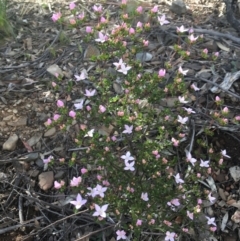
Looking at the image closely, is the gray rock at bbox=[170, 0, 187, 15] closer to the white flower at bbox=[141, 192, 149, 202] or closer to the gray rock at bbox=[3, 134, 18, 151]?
the gray rock at bbox=[3, 134, 18, 151]

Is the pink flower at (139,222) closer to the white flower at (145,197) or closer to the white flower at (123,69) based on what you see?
the white flower at (145,197)

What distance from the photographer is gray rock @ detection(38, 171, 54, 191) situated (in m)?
2.93

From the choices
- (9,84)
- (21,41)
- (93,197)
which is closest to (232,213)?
(93,197)

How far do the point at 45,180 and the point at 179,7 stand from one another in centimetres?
187

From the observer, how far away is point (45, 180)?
9.66ft

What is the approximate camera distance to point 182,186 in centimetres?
265

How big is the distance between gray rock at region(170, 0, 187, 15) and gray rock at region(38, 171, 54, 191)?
1788 millimetres

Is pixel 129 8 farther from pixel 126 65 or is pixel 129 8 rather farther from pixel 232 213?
pixel 232 213

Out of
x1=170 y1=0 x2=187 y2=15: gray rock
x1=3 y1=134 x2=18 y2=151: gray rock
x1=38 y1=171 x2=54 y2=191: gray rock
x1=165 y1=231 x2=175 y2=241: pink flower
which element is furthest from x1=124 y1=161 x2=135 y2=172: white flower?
x1=170 y1=0 x2=187 y2=15: gray rock

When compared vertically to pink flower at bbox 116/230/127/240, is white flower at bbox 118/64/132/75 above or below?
above

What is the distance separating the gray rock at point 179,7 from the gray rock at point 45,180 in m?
1.79

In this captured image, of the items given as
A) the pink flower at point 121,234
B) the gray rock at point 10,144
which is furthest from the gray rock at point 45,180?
the pink flower at point 121,234

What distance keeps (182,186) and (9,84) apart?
1.51 meters

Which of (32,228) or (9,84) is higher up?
(9,84)
